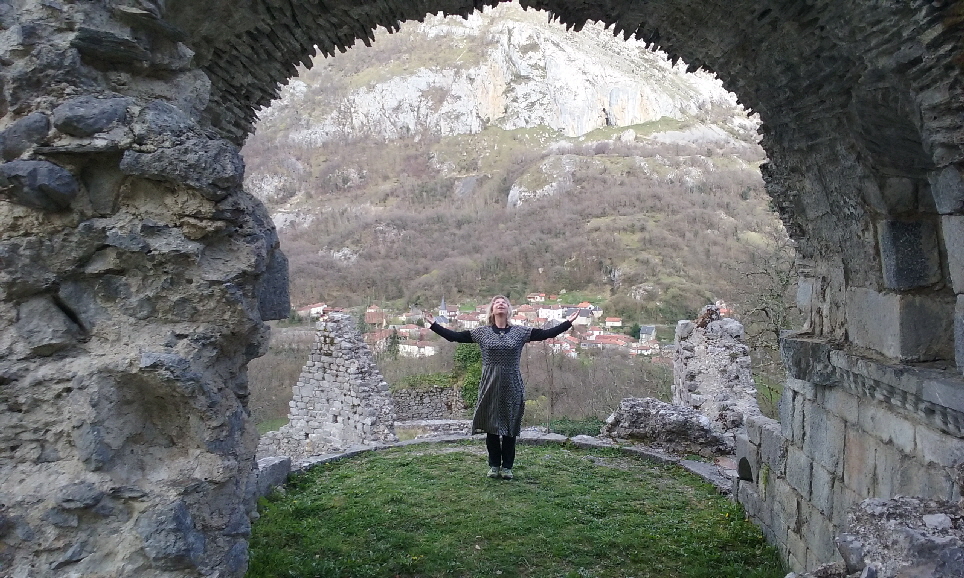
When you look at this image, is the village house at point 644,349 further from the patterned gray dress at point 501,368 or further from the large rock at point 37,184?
the large rock at point 37,184

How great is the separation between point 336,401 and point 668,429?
650 centimetres

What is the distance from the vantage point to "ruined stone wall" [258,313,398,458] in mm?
11523

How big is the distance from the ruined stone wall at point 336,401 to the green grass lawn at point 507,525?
3.91 meters

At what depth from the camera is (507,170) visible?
55844 millimetres

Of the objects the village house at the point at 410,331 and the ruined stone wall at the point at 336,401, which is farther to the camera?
the village house at the point at 410,331

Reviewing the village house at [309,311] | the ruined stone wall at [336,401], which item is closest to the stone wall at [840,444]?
the ruined stone wall at [336,401]

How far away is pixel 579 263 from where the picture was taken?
30031 millimetres

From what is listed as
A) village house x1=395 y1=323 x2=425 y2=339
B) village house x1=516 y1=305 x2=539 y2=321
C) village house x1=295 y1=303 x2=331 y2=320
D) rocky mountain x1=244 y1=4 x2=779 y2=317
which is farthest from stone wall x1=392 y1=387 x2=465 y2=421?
village house x1=295 y1=303 x2=331 y2=320

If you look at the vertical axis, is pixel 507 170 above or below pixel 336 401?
above

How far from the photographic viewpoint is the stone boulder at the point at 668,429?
8.34 metres

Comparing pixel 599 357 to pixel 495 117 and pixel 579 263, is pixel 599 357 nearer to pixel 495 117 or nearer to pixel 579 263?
pixel 579 263

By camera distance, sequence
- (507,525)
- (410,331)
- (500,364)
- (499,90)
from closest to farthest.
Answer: (507,525)
(500,364)
(410,331)
(499,90)

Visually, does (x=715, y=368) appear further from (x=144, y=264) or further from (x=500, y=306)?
(x=144, y=264)

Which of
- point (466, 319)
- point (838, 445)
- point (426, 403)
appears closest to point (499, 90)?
point (466, 319)
